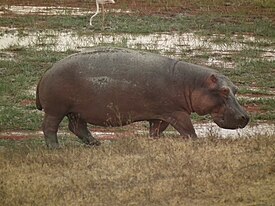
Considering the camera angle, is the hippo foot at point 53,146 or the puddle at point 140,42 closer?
the hippo foot at point 53,146

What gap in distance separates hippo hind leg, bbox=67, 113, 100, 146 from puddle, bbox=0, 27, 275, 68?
24.8 ft

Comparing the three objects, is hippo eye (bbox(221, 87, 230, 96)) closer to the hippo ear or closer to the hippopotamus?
the hippopotamus

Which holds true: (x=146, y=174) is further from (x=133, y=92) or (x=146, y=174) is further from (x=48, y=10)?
(x=48, y=10)

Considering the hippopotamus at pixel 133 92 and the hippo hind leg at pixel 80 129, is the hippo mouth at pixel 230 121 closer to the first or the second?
the hippopotamus at pixel 133 92

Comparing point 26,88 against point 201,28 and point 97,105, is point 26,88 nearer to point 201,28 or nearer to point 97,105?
point 97,105

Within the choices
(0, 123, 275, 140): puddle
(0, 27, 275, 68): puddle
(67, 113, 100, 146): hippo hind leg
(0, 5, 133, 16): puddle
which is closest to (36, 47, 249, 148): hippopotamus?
(67, 113, 100, 146): hippo hind leg

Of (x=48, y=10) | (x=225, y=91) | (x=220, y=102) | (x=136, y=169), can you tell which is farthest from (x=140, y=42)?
(x=136, y=169)

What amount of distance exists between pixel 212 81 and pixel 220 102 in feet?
0.92

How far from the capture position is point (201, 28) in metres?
23.3

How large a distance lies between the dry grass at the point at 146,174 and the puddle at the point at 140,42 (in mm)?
9076

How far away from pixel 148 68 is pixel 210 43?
10.9m

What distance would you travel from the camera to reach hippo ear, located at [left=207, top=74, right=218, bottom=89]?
985 cm

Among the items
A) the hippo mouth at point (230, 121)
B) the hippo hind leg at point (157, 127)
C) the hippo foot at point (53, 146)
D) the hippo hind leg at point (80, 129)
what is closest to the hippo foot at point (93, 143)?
the hippo hind leg at point (80, 129)

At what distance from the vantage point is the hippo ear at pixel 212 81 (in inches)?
388
